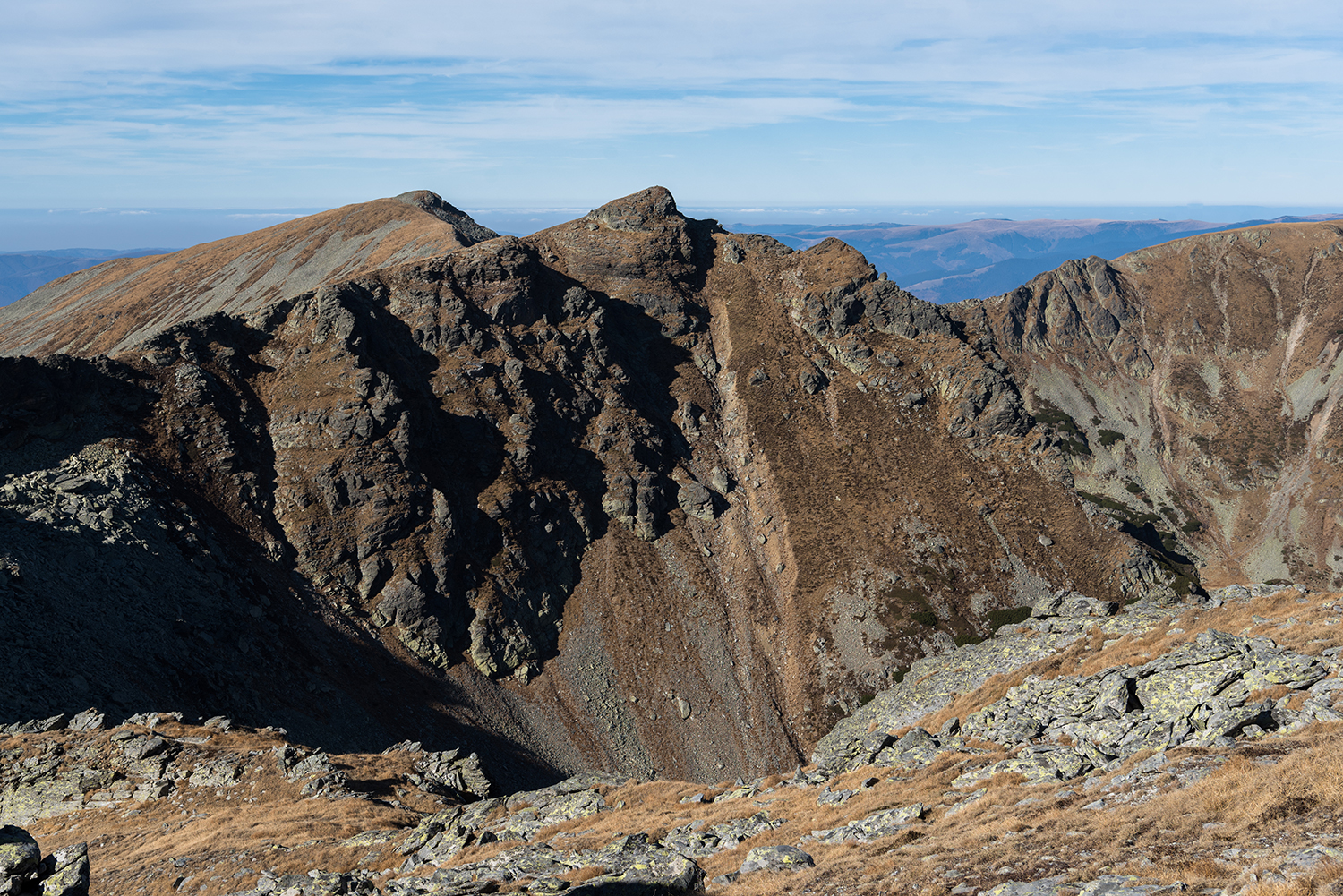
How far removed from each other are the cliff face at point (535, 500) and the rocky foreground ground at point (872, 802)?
20781mm

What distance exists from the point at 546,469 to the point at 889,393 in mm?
71890

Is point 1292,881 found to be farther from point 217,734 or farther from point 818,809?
point 217,734

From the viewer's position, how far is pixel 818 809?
34.4 meters

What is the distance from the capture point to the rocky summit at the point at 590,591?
30.8 meters

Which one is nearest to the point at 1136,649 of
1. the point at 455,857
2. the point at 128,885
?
the point at 455,857

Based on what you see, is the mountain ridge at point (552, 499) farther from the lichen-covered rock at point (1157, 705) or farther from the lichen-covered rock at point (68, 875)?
the lichen-covered rock at point (1157, 705)

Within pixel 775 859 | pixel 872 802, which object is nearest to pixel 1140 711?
pixel 872 802

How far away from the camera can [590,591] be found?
11288 cm

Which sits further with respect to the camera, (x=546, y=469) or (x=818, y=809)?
(x=546, y=469)

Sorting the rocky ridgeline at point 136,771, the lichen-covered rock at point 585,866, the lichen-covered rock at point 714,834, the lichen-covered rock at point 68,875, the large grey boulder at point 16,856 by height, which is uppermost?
the large grey boulder at point 16,856

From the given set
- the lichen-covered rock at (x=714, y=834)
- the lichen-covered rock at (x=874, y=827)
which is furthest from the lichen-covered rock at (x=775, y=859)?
the lichen-covered rock at (x=714, y=834)

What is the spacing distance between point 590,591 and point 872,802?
83651mm

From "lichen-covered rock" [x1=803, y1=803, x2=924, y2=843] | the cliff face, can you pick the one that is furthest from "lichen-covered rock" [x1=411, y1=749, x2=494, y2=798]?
"lichen-covered rock" [x1=803, y1=803, x2=924, y2=843]

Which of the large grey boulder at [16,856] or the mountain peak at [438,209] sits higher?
the mountain peak at [438,209]
